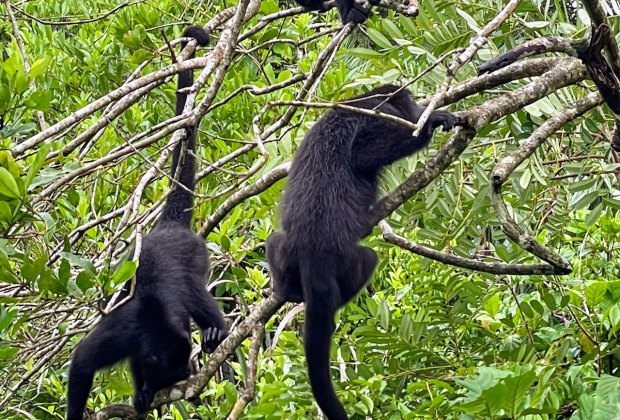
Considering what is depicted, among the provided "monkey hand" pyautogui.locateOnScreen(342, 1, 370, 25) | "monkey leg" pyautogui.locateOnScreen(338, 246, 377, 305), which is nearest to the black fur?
"monkey hand" pyautogui.locateOnScreen(342, 1, 370, 25)

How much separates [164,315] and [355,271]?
3.16 feet

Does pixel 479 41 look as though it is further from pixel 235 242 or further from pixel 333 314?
pixel 235 242

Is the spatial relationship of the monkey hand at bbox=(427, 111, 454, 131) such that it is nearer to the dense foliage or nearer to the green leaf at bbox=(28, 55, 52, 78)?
the dense foliage

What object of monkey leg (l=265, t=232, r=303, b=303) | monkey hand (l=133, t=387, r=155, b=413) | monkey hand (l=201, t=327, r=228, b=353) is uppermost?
monkey leg (l=265, t=232, r=303, b=303)

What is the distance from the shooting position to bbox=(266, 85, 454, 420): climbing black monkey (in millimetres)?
3619

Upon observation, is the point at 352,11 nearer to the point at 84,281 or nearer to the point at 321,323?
the point at 321,323

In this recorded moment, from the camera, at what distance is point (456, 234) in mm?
3959

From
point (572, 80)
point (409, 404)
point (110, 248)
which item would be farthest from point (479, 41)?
point (409, 404)

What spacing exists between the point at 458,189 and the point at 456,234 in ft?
0.85

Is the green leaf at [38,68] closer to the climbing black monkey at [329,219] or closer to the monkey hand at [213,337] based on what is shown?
the climbing black monkey at [329,219]

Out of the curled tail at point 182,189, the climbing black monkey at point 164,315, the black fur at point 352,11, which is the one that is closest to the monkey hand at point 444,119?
the black fur at point 352,11

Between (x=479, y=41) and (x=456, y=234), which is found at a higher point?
(x=479, y=41)

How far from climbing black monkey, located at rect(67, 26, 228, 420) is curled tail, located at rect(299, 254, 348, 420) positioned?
753 millimetres

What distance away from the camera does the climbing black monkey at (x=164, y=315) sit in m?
4.06
